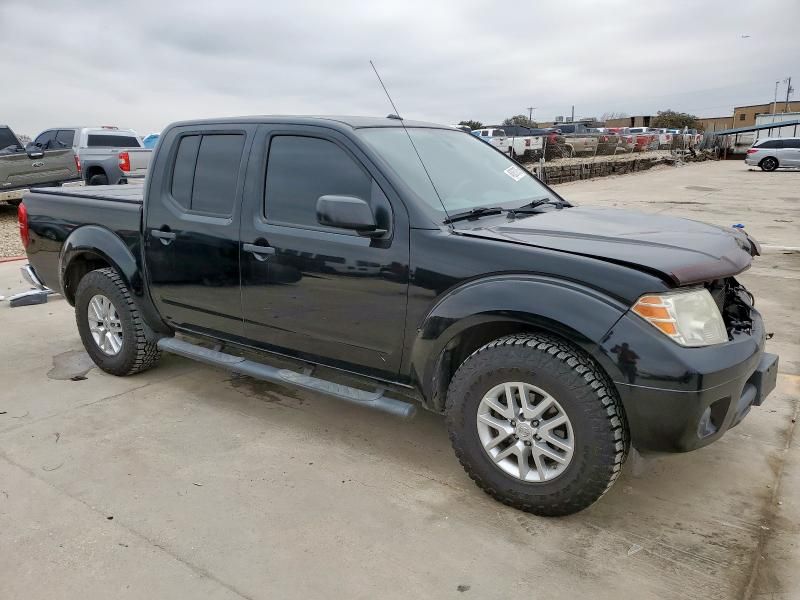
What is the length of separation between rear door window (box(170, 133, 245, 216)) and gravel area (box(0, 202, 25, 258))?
679cm

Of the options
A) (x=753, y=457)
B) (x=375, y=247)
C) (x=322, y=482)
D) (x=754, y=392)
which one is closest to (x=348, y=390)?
(x=322, y=482)

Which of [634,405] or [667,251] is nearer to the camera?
[634,405]

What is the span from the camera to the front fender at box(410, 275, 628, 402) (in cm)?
258

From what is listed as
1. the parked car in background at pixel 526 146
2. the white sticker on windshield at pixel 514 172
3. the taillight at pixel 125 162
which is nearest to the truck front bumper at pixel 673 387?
the white sticker on windshield at pixel 514 172

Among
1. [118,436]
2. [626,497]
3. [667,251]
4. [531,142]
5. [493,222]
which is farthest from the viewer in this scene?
[531,142]

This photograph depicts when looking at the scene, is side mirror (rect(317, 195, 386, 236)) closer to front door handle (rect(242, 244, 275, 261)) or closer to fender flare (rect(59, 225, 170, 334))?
front door handle (rect(242, 244, 275, 261))

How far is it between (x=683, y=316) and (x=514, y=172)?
69.7 inches

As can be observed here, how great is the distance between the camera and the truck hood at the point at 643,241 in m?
2.60

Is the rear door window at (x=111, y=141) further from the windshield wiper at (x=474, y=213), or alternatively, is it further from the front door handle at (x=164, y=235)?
the windshield wiper at (x=474, y=213)

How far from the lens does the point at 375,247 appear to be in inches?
124

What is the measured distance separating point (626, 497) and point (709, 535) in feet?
1.31

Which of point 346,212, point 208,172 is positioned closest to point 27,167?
point 208,172

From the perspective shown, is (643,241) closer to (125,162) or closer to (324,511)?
(324,511)

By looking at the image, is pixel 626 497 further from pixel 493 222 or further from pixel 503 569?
pixel 493 222
